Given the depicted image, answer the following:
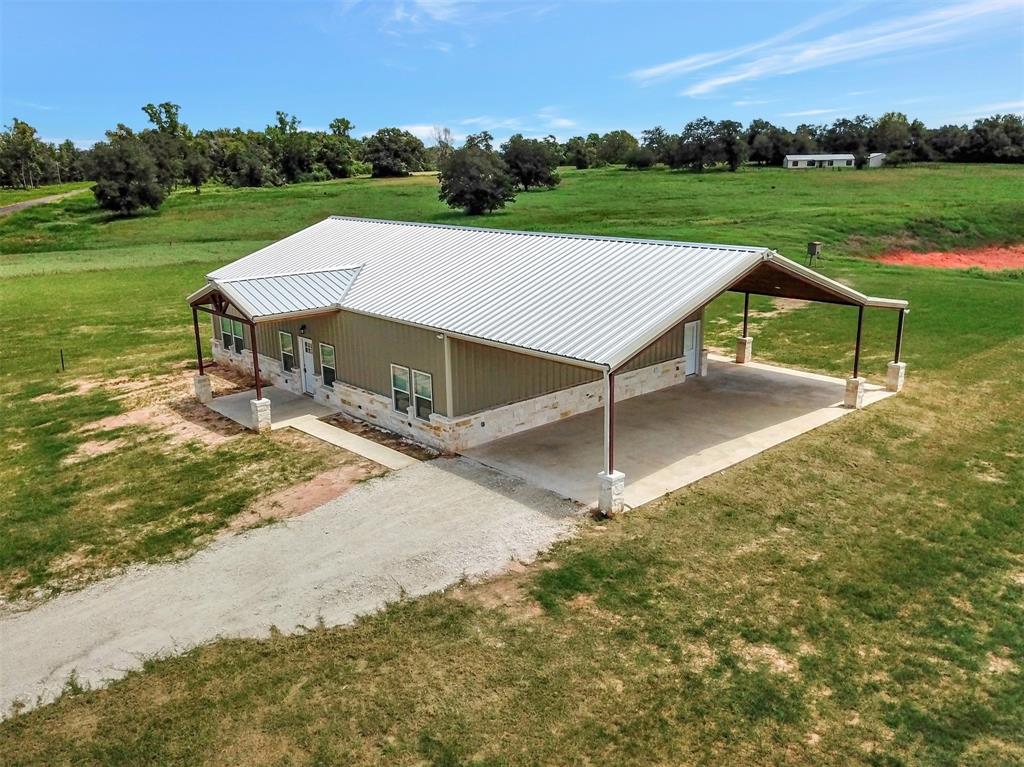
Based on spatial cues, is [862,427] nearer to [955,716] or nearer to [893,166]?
[955,716]

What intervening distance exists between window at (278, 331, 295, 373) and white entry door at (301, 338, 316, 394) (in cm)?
61

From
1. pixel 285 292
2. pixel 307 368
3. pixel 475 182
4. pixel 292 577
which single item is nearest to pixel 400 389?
pixel 285 292

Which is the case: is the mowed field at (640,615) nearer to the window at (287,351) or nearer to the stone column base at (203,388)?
the stone column base at (203,388)

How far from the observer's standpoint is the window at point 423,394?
55.6 feet

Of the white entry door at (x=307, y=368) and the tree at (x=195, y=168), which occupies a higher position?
the tree at (x=195, y=168)

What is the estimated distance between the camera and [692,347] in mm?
21562

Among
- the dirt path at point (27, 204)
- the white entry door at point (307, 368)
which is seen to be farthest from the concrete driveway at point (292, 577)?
the dirt path at point (27, 204)

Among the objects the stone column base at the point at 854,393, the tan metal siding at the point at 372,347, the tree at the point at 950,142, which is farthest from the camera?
the tree at the point at 950,142

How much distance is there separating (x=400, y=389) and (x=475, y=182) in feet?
150

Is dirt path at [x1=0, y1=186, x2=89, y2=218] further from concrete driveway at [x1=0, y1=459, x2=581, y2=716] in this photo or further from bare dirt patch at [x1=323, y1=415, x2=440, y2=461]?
concrete driveway at [x1=0, y1=459, x2=581, y2=716]

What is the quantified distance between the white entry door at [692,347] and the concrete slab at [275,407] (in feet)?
31.4

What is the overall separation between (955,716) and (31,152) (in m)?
135

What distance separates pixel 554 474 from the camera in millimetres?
15016

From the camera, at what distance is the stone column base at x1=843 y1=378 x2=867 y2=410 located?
59.8ft
